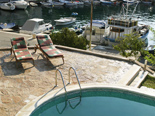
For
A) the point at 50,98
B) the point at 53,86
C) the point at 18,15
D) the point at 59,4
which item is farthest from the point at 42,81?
the point at 59,4

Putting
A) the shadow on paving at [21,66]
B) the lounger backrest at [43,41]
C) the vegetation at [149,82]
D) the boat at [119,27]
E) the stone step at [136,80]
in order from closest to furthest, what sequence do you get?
the stone step at [136,80] < the shadow on paving at [21,66] < the vegetation at [149,82] < the lounger backrest at [43,41] < the boat at [119,27]

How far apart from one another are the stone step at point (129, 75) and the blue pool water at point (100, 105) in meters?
0.81

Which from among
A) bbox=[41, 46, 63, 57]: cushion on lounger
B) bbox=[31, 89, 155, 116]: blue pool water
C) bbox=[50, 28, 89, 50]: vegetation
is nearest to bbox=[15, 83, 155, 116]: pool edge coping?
bbox=[31, 89, 155, 116]: blue pool water

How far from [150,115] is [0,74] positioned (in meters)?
6.96

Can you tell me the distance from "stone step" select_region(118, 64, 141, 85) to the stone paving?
220 mm

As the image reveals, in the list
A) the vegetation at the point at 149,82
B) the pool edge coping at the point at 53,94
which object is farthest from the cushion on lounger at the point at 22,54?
the vegetation at the point at 149,82

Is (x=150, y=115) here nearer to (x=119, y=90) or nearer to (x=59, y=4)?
(x=119, y=90)

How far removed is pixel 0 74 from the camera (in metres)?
9.33

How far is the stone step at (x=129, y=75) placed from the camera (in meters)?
8.82

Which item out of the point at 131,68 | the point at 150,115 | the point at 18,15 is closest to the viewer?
the point at 150,115

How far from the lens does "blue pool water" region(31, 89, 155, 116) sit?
7.26 meters

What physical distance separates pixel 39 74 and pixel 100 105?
345 centimetres

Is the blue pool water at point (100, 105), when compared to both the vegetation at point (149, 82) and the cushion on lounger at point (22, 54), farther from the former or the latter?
the cushion on lounger at point (22, 54)

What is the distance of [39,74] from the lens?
944cm
